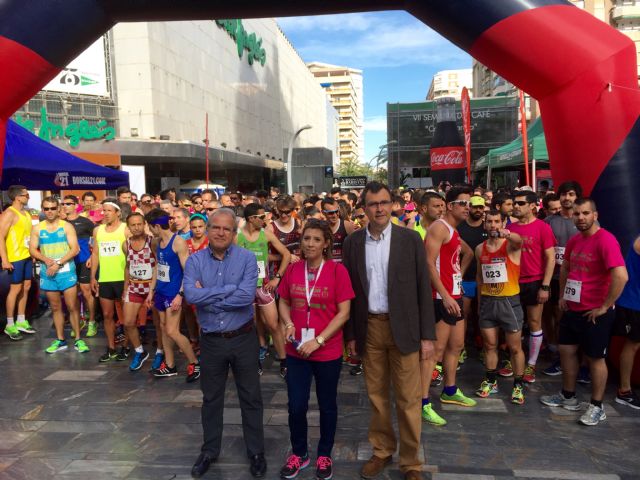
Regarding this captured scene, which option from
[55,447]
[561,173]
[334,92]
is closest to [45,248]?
[55,447]

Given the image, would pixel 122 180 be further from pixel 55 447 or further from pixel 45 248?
pixel 55 447

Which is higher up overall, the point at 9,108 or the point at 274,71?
the point at 274,71

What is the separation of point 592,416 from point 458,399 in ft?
3.32

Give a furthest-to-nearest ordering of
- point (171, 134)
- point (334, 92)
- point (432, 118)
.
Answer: point (334, 92) → point (432, 118) → point (171, 134)

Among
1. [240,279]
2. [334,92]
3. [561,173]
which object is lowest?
[240,279]

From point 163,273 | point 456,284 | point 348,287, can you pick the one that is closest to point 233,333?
point 348,287

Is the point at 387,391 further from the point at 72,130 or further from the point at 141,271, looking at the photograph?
the point at 72,130

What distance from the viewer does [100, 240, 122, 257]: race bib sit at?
5961 millimetres

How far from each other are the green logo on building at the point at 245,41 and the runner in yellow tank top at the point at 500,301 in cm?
3530

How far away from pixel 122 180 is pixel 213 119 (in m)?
25.4

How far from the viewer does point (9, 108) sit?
4809mm

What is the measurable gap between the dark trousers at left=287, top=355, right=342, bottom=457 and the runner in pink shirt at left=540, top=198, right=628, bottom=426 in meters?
2.09

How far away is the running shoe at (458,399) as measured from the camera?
4.43 meters

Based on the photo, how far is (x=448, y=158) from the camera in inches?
1029
